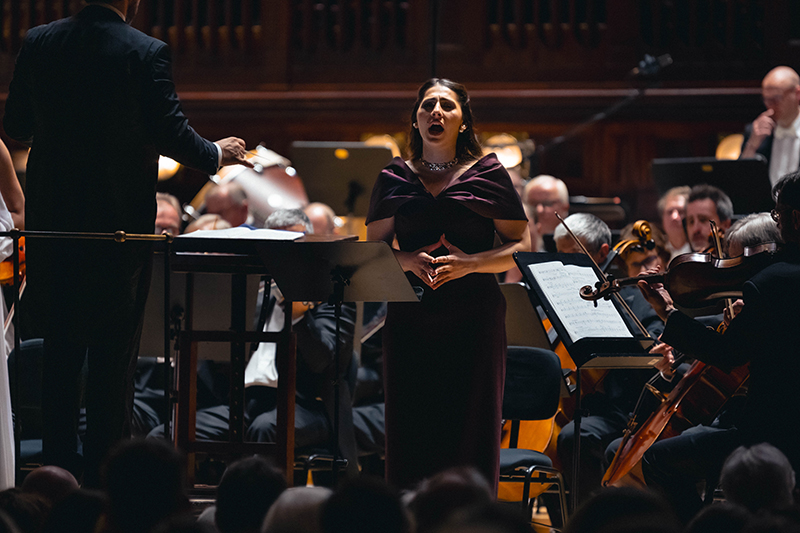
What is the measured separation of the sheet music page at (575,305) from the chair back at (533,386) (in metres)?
0.51

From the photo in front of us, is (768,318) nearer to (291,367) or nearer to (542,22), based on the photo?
(291,367)

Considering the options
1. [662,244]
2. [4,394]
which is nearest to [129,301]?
[4,394]

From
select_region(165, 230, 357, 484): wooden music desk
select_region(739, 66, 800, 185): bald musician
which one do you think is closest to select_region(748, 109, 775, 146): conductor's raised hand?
select_region(739, 66, 800, 185): bald musician

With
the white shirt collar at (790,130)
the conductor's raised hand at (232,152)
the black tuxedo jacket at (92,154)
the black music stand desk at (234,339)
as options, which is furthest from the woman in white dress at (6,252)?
the white shirt collar at (790,130)

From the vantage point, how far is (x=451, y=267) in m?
3.04

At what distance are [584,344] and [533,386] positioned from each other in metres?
0.70

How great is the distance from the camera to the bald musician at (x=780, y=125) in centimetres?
573

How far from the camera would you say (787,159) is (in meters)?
5.76

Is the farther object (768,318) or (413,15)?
(413,15)

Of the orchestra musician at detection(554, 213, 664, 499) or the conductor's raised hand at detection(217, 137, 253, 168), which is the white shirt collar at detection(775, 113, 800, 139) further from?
the conductor's raised hand at detection(217, 137, 253, 168)

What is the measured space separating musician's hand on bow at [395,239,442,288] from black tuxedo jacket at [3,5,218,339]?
85cm

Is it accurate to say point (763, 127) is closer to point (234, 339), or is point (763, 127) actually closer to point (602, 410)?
point (602, 410)

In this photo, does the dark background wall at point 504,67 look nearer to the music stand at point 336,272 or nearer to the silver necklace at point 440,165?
the silver necklace at point 440,165

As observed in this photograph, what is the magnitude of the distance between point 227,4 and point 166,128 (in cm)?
614
